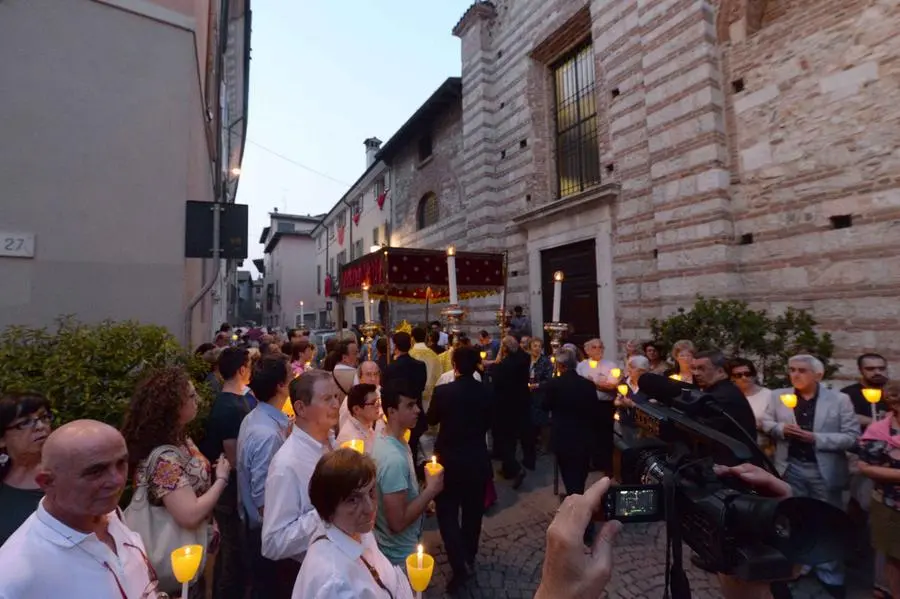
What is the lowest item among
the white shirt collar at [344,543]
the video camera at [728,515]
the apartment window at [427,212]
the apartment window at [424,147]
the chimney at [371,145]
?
the white shirt collar at [344,543]

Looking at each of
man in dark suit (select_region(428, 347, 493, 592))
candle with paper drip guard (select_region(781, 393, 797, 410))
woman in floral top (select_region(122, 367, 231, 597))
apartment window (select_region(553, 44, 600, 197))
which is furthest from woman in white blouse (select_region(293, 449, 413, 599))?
apartment window (select_region(553, 44, 600, 197))

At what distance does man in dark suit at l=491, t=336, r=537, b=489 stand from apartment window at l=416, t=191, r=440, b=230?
11916mm

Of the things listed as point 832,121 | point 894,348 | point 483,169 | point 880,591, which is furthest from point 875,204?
point 483,169

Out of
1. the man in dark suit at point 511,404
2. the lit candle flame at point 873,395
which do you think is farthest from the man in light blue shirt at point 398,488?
the lit candle flame at point 873,395

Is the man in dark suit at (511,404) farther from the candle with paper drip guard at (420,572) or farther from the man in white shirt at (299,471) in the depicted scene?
the candle with paper drip guard at (420,572)

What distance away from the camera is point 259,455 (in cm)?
279

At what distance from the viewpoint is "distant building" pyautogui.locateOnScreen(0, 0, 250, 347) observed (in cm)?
472

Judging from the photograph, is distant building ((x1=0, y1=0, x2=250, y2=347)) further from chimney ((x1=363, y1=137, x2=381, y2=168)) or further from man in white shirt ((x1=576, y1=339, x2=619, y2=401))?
chimney ((x1=363, y1=137, x2=381, y2=168))

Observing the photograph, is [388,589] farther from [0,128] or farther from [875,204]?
[875,204]

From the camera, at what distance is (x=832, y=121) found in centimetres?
631

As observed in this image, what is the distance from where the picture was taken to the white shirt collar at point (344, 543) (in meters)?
1.58

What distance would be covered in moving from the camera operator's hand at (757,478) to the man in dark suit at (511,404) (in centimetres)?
451

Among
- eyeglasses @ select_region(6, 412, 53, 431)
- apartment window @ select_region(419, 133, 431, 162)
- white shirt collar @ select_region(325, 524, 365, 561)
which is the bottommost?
white shirt collar @ select_region(325, 524, 365, 561)

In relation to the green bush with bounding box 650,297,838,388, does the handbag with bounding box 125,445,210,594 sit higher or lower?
lower
